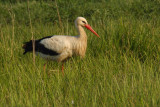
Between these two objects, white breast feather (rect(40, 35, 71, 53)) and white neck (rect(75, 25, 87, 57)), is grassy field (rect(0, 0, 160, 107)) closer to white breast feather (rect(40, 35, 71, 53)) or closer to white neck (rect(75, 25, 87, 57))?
white neck (rect(75, 25, 87, 57))

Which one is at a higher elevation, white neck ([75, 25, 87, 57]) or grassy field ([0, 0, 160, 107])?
white neck ([75, 25, 87, 57])

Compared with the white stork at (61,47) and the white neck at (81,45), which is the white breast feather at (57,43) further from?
the white neck at (81,45)

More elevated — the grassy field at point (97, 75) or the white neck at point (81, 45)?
the white neck at point (81, 45)

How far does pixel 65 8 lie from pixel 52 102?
6.42 meters

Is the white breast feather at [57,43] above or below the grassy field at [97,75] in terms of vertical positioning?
above

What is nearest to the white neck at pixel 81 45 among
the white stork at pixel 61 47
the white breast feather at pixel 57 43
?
the white stork at pixel 61 47

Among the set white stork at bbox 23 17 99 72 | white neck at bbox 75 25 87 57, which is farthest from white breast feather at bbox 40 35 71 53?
white neck at bbox 75 25 87 57

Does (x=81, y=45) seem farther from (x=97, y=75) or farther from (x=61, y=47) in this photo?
(x=97, y=75)

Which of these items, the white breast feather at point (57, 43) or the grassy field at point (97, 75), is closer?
the grassy field at point (97, 75)

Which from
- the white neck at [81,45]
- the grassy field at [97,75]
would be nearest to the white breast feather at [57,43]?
the white neck at [81,45]

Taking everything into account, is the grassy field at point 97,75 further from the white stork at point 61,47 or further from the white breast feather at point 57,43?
the white breast feather at point 57,43

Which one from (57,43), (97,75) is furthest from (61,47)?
(97,75)

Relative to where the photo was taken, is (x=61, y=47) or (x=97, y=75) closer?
(x=97, y=75)

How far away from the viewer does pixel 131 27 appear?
4980mm
